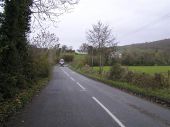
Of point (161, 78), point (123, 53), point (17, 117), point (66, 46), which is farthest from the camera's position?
point (66, 46)

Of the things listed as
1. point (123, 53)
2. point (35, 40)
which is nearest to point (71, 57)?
point (123, 53)

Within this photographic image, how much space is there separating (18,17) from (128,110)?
8.92 meters

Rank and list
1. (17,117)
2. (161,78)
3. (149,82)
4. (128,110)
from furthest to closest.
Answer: (149,82) → (161,78) → (128,110) → (17,117)

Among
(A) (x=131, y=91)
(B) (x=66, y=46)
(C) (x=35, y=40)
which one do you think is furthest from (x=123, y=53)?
(B) (x=66, y=46)

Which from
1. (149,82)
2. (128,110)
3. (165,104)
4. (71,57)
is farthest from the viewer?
(71,57)

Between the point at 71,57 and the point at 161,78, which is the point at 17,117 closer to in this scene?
the point at 161,78

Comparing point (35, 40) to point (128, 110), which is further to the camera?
point (35, 40)

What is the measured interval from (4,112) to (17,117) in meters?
0.64

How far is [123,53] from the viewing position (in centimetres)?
8400

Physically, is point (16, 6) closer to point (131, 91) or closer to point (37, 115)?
point (37, 115)

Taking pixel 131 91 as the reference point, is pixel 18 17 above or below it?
above

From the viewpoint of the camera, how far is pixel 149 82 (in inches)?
963

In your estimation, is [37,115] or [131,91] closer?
[37,115]

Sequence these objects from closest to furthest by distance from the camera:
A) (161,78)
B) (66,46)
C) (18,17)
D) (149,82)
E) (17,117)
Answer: (17,117), (18,17), (161,78), (149,82), (66,46)
